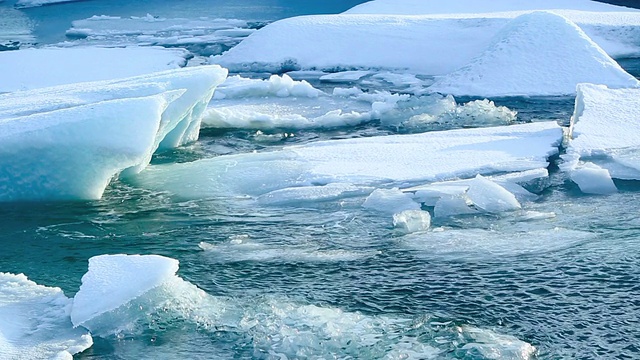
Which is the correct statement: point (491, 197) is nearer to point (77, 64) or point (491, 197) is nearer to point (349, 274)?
point (349, 274)

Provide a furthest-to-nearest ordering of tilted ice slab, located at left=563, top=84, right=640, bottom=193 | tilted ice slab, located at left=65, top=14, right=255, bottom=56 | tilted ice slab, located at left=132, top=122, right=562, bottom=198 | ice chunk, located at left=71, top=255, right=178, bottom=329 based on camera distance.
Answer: tilted ice slab, located at left=65, top=14, right=255, bottom=56, tilted ice slab, located at left=132, top=122, right=562, bottom=198, tilted ice slab, located at left=563, top=84, right=640, bottom=193, ice chunk, located at left=71, top=255, right=178, bottom=329

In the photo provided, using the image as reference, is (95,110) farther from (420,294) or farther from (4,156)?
(420,294)

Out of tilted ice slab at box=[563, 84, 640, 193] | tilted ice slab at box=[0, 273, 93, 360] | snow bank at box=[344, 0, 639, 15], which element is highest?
snow bank at box=[344, 0, 639, 15]

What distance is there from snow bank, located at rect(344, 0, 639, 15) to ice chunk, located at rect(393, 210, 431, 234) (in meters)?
8.54

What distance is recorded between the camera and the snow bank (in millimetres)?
13969

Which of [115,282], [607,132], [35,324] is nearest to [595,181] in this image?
[607,132]

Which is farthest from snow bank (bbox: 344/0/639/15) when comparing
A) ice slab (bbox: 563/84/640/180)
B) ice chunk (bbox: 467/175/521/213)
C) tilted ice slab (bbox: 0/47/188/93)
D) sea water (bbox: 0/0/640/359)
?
ice chunk (bbox: 467/175/521/213)

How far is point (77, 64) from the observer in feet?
38.6

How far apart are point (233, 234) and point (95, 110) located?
1412 millimetres

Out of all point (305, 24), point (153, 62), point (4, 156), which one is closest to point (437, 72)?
point (305, 24)

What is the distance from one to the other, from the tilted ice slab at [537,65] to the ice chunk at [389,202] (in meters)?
3.93

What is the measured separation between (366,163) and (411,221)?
1.31m

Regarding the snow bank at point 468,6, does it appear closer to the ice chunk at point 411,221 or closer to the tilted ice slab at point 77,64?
the tilted ice slab at point 77,64

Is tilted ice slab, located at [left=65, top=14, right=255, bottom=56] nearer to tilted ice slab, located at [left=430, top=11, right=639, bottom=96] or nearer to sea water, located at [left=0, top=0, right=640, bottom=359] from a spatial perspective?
tilted ice slab, located at [left=430, top=11, right=639, bottom=96]
